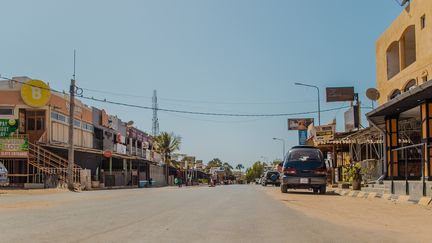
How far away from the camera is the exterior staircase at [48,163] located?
38438 mm

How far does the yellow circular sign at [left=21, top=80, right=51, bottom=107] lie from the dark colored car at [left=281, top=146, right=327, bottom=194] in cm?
2353

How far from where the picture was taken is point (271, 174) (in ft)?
175

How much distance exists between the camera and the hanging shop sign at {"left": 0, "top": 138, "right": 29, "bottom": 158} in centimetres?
3841

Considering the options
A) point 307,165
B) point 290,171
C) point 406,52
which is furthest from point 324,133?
point 290,171

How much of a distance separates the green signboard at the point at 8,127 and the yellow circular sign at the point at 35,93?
1876 mm

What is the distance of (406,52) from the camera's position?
3066cm

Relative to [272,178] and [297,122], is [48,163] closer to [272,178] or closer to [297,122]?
[272,178]

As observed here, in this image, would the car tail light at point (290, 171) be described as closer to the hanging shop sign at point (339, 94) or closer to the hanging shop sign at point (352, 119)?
the hanging shop sign at point (352, 119)

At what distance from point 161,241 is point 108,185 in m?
43.3

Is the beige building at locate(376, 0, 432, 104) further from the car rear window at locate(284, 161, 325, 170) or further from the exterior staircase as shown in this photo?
the exterior staircase

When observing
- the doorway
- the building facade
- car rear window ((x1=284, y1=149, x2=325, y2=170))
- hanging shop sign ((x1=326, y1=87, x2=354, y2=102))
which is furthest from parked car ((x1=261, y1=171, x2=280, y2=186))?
car rear window ((x1=284, y1=149, x2=325, y2=170))

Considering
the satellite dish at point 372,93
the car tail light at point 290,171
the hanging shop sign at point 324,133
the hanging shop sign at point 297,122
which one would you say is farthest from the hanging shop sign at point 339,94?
the car tail light at point 290,171

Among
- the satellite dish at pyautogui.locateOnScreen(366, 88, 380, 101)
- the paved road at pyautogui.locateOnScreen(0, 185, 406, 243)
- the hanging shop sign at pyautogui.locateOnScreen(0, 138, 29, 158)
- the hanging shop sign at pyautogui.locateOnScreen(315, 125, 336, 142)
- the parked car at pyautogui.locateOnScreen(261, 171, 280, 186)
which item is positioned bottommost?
the parked car at pyautogui.locateOnScreen(261, 171, 280, 186)

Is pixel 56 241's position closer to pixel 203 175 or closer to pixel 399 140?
→ pixel 399 140
